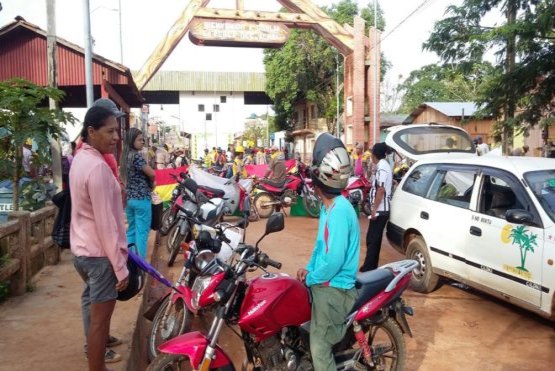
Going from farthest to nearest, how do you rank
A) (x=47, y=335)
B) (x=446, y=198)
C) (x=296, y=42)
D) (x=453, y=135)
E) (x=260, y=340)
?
(x=296, y=42) < (x=453, y=135) < (x=446, y=198) < (x=47, y=335) < (x=260, y=340)

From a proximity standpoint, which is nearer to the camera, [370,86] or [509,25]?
[509,25]

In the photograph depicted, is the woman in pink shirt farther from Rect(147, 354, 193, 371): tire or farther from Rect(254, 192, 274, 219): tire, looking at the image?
Rect(254, 192, 274, 219): tire

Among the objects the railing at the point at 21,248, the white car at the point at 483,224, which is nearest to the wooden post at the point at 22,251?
the railing at the point at 21,248

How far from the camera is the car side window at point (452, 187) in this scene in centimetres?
580

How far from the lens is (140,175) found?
6.07 m

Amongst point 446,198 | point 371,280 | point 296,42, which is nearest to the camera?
point 371,280

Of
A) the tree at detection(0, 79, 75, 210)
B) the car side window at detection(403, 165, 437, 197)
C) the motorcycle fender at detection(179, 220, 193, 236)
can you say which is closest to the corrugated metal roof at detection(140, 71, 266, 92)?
the motorcycle fender at detection(179, 220, 193, 236)

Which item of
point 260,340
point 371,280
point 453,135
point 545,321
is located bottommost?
point 545,321

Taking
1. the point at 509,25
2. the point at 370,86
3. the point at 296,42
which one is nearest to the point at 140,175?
the point at 509,25

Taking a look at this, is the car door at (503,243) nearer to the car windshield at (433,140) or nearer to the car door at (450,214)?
the car door at (450,214)

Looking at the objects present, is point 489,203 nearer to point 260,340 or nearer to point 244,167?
point 260,340

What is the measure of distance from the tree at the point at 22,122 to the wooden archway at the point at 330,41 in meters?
13.6

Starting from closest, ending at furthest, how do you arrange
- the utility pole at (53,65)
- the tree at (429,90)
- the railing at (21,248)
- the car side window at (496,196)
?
1. the railing at (21,248)
2. the car side window at (496,196)
3. the utility pole at (53,65)
4. the tree at (429,90)

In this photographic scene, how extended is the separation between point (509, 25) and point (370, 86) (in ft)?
45.2
